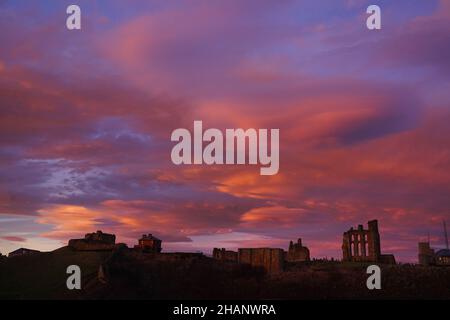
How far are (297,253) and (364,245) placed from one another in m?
7.08

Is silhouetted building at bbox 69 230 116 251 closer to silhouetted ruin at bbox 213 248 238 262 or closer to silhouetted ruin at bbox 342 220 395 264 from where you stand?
silhouetted ruin at bbox 213 248 238 262

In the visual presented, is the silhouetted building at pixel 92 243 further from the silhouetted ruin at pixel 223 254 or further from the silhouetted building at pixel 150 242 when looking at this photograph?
the silhouetted ruin at pixel 223 254

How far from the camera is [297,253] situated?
5050 centimetres

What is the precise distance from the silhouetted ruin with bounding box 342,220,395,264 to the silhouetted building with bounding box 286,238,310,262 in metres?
4.01

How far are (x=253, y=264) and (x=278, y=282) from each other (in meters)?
3.39

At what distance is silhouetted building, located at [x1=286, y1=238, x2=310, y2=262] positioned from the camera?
49.6 metres

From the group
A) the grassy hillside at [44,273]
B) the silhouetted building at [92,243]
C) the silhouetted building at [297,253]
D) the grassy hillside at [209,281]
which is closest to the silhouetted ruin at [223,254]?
the silhouetted building at [297,253]

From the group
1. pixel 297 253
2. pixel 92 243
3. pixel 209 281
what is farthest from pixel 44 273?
pixel 297 253

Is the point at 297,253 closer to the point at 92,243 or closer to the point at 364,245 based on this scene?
the point at 364,245

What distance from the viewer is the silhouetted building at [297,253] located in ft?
163

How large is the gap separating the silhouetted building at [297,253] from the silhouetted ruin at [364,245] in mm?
4005
